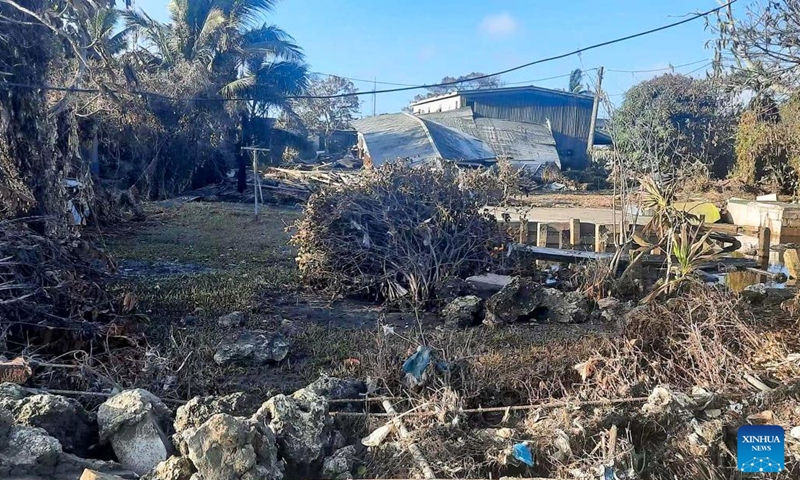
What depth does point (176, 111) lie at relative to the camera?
72.3 feet

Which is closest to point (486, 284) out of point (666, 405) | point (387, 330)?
point (387, 330)

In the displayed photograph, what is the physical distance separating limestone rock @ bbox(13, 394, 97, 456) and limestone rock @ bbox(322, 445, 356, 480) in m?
1.40

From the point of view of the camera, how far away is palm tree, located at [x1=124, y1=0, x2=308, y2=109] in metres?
24.0

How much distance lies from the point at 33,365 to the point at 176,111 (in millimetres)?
19034

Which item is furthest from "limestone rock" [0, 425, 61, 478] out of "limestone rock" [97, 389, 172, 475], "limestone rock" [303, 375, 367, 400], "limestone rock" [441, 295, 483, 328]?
"limestone rock" [441, 295, 483, 328]

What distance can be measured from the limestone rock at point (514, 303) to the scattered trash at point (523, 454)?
3.28 m

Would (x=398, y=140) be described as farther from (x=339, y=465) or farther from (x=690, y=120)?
Result: (x=339, y=465)

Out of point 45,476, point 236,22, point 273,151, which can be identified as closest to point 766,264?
point 45,476

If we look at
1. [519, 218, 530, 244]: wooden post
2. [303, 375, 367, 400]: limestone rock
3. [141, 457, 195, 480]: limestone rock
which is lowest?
[303, 375, 367, 400]: limestone rock

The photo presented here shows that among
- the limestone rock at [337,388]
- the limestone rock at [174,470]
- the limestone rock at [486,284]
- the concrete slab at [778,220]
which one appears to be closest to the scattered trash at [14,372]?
the limestone rock at [174,470]

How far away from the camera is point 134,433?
351cm

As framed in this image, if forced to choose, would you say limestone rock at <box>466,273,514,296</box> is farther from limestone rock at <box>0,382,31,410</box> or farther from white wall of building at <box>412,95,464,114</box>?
white wall of building at <box>412,95,464,114</box>

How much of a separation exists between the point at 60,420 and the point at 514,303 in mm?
4858

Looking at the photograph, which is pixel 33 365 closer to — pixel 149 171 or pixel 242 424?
pixel 242 424
